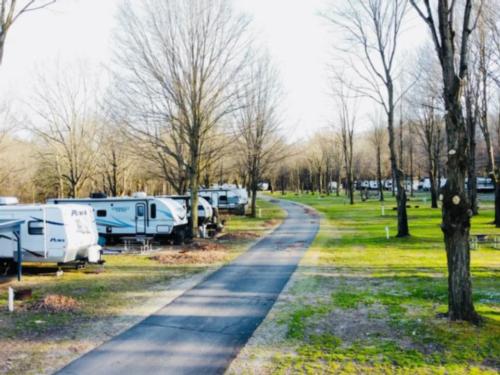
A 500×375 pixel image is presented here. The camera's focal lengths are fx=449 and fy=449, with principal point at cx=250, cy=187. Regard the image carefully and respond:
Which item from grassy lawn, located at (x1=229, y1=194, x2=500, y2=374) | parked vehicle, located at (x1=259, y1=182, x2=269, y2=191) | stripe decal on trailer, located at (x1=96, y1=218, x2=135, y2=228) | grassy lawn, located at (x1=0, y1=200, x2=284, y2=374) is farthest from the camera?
parked vehicle, located at (x1=259, y1=182, x2=269, y2=191)

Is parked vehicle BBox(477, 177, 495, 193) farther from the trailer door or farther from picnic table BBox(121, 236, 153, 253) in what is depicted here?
the trailer door

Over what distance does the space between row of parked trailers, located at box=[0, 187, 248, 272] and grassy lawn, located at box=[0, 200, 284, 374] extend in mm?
883

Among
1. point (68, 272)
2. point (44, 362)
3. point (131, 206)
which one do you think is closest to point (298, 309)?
point (44, 362)

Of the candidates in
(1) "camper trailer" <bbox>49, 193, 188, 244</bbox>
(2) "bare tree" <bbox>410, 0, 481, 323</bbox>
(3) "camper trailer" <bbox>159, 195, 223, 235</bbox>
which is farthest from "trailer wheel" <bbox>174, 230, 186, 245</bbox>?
(2) "bare tree" <bbox>410, 0, 481, 323</bbox>

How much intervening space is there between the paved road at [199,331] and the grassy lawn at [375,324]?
414mm

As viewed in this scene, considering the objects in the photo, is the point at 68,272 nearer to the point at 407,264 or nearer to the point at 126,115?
the point at 126,115

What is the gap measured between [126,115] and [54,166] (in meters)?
20.7

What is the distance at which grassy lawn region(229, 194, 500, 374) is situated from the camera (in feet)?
22.9

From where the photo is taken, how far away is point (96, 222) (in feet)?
78.9

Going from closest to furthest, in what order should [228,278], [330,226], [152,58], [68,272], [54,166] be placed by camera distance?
1. [228,278]
2. [68,272]
3. [152,58]
4. [330,226]
5. [54,166]

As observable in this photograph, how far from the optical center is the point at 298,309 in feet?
33.7

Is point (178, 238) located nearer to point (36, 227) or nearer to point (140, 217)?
point (140, 217)

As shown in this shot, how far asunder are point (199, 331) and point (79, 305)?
387 centimetres

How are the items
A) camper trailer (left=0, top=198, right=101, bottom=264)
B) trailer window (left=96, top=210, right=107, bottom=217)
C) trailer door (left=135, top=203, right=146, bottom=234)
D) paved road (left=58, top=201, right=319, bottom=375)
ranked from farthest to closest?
trailer window (left=96, top=210, right=107, bottom=217) < trailer door (left=135, top=203, right=146, bottom=234) < camper trailer (left=0, top=198, right=101, bottom=264) < paved road (left=58, top=201, right=319, bottom=375)
